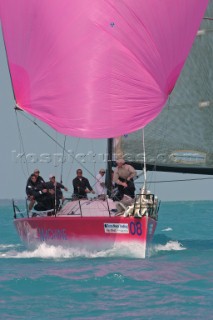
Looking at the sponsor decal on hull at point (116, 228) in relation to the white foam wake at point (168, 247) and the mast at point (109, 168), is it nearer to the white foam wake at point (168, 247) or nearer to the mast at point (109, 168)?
the mast at point (109, 168)

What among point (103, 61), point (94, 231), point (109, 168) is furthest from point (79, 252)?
point (103, 61)

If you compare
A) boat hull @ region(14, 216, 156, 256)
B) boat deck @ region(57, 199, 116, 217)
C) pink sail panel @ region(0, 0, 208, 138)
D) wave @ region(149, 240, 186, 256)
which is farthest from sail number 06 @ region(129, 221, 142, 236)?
wave @ region(149, 240, 186, 256)

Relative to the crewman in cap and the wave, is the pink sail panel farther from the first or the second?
the wave

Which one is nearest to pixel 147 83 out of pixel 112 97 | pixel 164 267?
pixel 112 97

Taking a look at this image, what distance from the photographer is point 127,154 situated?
2211 cm

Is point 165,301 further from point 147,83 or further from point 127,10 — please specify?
point 127,10

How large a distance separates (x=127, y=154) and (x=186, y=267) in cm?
457

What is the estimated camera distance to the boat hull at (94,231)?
1886cm

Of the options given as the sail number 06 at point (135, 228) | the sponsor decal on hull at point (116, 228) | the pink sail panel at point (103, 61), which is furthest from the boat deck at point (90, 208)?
the pink sail panel at point (103, 61)

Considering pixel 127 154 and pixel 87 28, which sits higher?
pixel 87 28

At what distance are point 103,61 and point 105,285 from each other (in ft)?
16.7

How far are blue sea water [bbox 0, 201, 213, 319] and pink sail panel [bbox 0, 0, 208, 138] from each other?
2.80 meters

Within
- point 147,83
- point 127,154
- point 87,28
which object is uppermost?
point 87,28

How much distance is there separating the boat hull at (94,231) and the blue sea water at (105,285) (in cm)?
23
